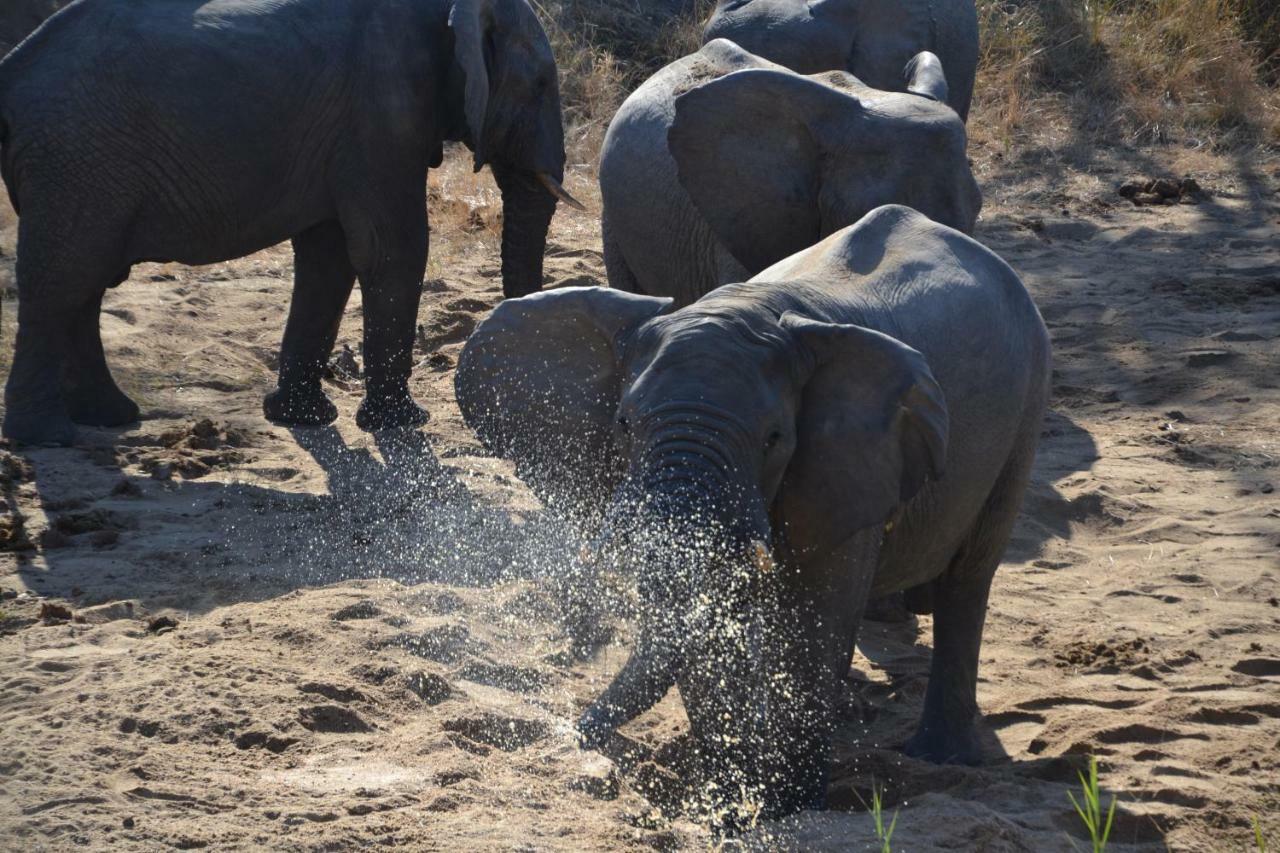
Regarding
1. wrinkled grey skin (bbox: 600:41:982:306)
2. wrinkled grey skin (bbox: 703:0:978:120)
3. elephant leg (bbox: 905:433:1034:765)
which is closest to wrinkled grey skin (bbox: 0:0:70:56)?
wrinkled grey skin (bbox: 703:0:978:120)

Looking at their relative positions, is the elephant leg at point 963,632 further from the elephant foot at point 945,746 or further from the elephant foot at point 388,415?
the elephant foot at point 388,415

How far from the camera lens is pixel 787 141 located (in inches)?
231

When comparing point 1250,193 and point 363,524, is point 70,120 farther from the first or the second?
point 1250,193

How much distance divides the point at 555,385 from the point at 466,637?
1.06m

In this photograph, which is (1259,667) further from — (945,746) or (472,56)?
(472,56)

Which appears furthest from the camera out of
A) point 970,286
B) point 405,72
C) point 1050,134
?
point 1050,134

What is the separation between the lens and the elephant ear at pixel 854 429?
3.56 m

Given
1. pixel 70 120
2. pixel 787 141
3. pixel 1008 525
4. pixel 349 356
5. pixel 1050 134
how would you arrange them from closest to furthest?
pixel 1008 525 < pixel 787 141 < pixel 70 120 < pixel 349 356 < pixel 1050 134

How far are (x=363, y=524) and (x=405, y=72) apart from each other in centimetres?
225

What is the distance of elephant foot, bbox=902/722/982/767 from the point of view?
4.38 meters

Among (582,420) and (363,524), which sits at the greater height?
(582,420)

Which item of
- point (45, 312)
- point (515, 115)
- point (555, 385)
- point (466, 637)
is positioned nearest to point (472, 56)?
point (515, 115)

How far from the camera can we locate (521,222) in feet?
26.2

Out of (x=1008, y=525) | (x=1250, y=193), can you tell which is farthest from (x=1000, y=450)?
(x=1250, y=193)
